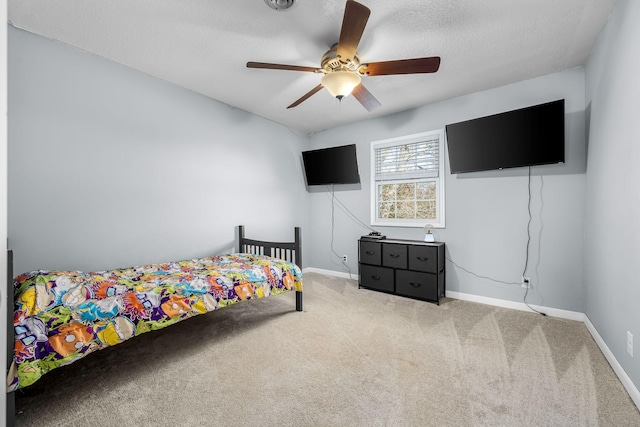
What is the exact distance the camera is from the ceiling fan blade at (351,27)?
1.53m

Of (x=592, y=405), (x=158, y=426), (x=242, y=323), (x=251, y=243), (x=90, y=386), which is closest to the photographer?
(x=158, y=426)

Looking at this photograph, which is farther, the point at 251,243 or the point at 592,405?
the point at 251,243

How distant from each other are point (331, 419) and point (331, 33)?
2.56 m

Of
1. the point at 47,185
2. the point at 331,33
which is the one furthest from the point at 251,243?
the point at 331,33

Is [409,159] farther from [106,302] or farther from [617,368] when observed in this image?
[106,302]

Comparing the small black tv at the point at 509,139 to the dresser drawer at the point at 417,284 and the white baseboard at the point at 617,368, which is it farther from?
the white baseboard at the point at 617,368

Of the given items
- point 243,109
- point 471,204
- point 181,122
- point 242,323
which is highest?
point 243,109

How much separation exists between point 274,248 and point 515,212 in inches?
106

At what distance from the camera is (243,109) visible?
3.77m

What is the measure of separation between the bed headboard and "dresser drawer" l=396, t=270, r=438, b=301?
1.30 meters

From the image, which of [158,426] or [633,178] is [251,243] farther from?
[633,178]

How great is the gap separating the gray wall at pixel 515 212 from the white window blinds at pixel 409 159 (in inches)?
7.0

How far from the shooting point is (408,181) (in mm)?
3875

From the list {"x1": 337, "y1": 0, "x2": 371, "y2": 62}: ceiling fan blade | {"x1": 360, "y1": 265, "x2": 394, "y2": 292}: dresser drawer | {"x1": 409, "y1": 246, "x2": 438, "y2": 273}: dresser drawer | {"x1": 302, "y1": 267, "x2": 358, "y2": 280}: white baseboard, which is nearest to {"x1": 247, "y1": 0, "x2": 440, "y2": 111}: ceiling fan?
{"x1": 337, "y1": 0, "x2": 371, "y2": 62}: ceiling fan blade
